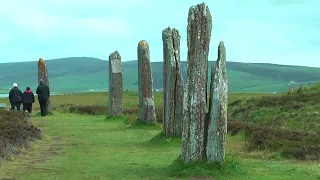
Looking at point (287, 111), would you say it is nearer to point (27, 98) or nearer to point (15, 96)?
point (27, 98)

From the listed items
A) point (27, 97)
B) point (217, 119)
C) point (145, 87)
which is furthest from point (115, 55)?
point (217, 119)

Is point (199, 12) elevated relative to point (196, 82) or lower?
elevated

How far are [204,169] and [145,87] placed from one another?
15.2m

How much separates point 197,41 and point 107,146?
7.60 m

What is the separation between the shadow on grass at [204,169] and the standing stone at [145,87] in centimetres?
1362

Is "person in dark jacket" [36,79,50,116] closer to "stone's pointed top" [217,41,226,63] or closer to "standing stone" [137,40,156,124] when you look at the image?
"standing stone" [137,40,156,124]

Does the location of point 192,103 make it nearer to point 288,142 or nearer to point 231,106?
point 288,142

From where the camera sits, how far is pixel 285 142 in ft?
71.4

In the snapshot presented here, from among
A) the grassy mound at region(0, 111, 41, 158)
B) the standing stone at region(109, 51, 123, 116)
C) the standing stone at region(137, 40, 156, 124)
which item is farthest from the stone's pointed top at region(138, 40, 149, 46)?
the grassy mound at region(0, 111, 41, 158)

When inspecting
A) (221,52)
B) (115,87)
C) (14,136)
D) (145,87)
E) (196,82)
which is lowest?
(14,136)

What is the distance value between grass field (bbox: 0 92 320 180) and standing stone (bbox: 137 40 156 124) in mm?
2943

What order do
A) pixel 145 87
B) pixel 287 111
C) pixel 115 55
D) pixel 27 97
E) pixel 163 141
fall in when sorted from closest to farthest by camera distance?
pixel 163 141 < pixel 145 87 < pixel 287 111 < pixel 115 55 < pixel 27 97

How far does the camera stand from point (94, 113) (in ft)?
141

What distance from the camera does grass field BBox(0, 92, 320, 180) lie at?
16656 mm
